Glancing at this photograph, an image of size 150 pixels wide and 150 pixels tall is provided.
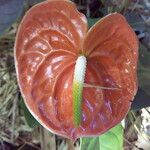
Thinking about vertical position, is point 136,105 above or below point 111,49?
below

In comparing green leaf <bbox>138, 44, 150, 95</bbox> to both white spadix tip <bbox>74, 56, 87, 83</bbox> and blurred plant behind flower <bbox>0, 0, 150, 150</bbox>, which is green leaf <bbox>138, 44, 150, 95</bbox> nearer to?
blurred plant behind flower <bbox>0, 0, 150, 150</bbox>

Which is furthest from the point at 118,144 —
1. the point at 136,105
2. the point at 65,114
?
the point at 65,114

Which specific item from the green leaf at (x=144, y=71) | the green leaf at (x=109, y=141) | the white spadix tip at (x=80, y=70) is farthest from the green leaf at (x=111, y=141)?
the white spadix tip at (x=80, y=70)

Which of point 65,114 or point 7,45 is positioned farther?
point 7,45

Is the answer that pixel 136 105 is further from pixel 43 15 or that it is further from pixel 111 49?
pixel 43 15

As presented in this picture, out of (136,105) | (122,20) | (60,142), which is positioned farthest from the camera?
(60,142)

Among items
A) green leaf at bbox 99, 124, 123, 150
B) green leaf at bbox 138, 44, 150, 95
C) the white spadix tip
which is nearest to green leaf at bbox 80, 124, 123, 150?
green leaf at bbox 99, 124, 123, 150

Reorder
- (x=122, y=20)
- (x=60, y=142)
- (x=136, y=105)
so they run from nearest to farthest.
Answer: (x=122, y=20), (x=136, y=105), (x=60, y=142)

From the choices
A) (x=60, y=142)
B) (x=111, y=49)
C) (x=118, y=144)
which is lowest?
(x=60, y=142)
